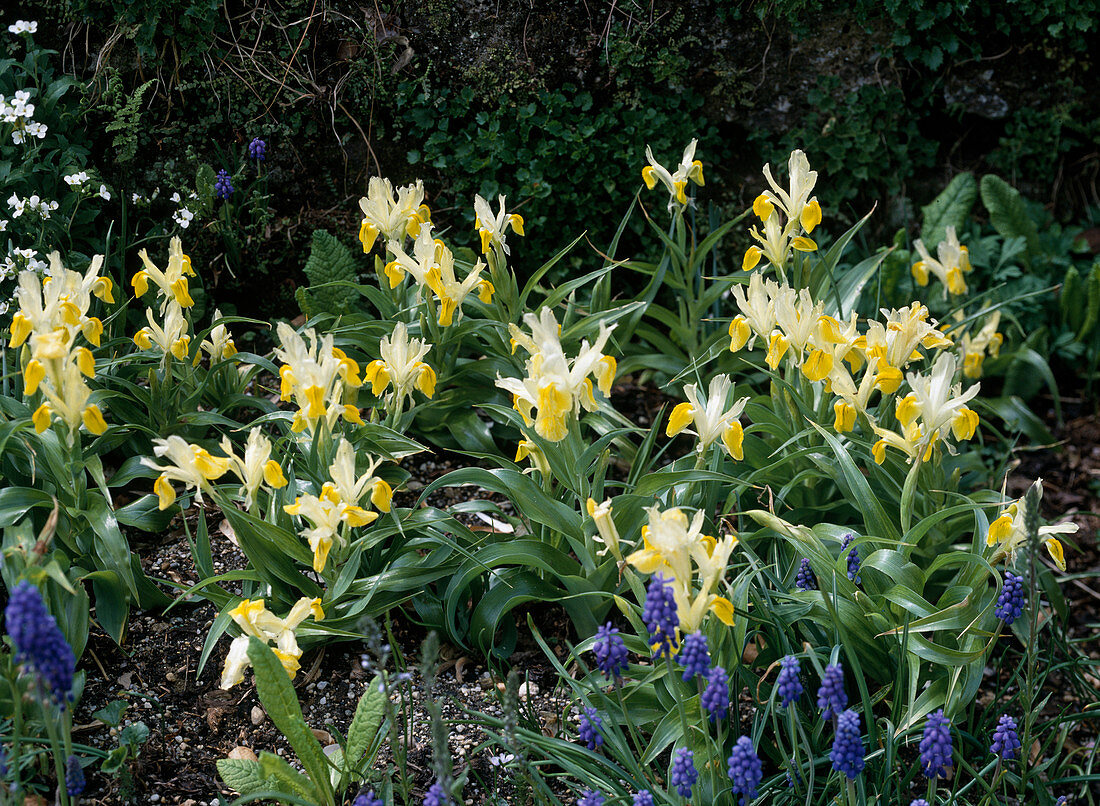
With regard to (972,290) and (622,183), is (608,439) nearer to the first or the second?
(622,183)

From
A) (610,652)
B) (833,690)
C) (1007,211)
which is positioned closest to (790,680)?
(833,690)

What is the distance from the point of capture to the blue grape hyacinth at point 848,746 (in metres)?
1.61

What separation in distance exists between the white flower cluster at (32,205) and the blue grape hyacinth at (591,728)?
222 centimetres

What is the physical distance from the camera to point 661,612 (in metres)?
1.63

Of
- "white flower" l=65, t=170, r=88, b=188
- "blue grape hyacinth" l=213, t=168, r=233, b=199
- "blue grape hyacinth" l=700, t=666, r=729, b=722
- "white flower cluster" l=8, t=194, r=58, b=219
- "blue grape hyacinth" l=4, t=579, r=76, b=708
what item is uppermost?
"white flower" l=65, t=170, r=88, b=188

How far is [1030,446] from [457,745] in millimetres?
2577

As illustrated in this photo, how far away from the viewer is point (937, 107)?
415cm

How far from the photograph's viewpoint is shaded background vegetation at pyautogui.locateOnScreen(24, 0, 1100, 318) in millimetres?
3463

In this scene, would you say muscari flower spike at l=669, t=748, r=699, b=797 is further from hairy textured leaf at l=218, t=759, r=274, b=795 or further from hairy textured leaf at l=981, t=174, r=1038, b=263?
hairy textured leaf at l=981, t=174, r=1038, b=263

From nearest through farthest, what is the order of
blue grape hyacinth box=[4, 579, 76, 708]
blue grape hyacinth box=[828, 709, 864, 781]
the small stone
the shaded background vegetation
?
blue grape hyacinth box=[4, 579, 76, 708]
blue grape hyacinth box=[828, 709, 864, 781]
the small stone
the shaded background vegetation

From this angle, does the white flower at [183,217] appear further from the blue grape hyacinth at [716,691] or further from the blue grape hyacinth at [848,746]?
the blue grape hyacinth at [848,746]

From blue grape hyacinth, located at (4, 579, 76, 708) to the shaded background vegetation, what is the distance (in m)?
2.22

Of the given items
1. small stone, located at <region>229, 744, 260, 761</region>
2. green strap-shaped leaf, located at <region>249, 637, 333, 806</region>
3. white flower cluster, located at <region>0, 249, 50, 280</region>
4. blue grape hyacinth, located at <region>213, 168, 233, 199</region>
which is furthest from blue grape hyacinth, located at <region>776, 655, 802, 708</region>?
blue grape hyacinth, located at <region>213, 168, 233, 199</region>

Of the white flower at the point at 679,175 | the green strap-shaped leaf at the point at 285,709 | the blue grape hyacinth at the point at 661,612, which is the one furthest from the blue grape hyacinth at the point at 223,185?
the blue grape hyacinth at the point at 661,612
